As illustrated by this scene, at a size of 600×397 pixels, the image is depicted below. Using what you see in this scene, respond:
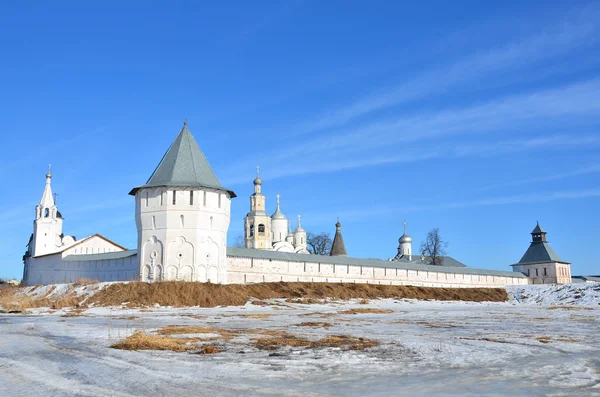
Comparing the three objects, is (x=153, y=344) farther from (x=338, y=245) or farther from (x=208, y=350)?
(x=338, y=245)

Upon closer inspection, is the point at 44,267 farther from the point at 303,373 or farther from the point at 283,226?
the point at 303,373

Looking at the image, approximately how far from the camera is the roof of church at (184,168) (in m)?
30.0

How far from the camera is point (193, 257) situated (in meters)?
29.2

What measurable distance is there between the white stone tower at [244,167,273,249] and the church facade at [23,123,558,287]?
17.1 meters

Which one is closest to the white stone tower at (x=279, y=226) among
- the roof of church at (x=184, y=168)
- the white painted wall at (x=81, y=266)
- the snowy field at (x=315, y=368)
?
the white painted wall at (x=81, y=266)

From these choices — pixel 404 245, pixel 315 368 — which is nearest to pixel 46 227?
pixel 404 245

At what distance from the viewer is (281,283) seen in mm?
32719

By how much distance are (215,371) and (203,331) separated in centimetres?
564

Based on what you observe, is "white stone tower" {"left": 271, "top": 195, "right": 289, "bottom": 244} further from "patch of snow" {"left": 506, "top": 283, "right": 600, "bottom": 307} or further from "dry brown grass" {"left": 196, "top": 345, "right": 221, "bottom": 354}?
"dry brown grass" {"left": 196, "top": 345, "right": 221, "bottom": 354}

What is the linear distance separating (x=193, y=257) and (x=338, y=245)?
1478 inches

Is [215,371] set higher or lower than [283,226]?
lower

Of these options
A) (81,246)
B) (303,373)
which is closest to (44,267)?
(81,246)

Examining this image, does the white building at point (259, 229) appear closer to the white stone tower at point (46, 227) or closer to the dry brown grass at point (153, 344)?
the white stone tower at point (46, 227)

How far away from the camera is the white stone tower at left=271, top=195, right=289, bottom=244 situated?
66188 mm
